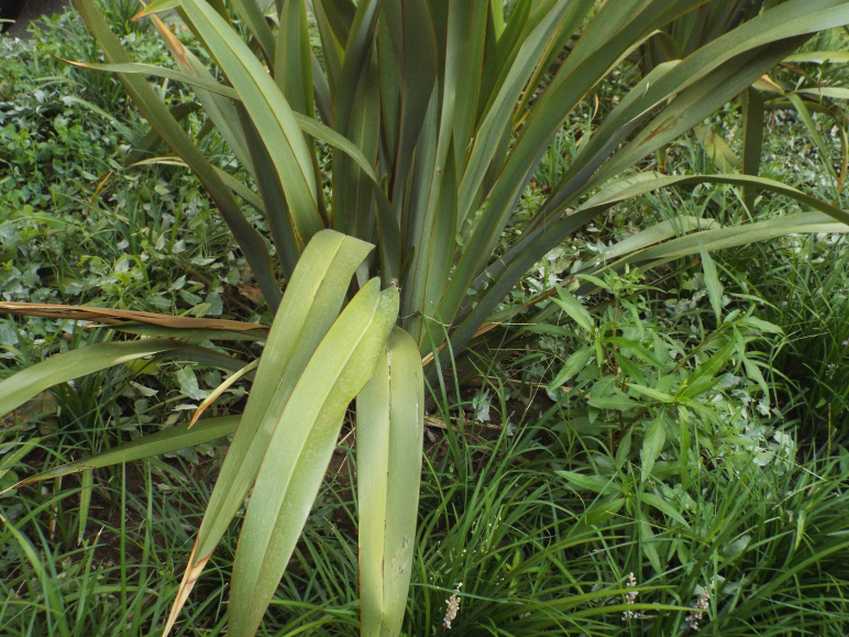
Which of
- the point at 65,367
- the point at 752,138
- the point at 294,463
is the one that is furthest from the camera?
the point at 752,138

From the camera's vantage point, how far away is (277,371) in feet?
3.94

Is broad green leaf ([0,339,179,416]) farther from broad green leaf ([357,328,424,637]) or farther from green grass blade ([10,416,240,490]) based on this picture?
broad green leaf ([357,328,424,637])

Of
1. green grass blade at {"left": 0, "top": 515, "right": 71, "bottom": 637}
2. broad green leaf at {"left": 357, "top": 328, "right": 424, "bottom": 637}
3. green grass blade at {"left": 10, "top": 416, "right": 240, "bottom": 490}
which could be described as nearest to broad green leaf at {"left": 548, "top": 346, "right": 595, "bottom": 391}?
broad green leaf at {"left": 357, "top": 328, "right": 424, "bottom": 637}

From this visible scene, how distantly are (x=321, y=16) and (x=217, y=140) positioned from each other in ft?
3.42

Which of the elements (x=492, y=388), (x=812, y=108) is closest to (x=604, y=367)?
(x=492, y=388)

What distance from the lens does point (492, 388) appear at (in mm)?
2035

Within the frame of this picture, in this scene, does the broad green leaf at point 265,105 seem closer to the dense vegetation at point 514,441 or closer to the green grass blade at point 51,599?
the dense vegetation at point 514,441

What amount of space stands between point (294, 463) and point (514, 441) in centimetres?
87

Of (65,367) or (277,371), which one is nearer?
(277,371)

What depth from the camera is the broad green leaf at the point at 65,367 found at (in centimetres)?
142

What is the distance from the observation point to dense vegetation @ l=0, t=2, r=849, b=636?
151cm

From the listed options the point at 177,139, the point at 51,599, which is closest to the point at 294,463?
the point at 51,599

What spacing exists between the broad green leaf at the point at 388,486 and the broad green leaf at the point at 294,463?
0.32ft

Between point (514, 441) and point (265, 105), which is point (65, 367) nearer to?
point (265, 105)
